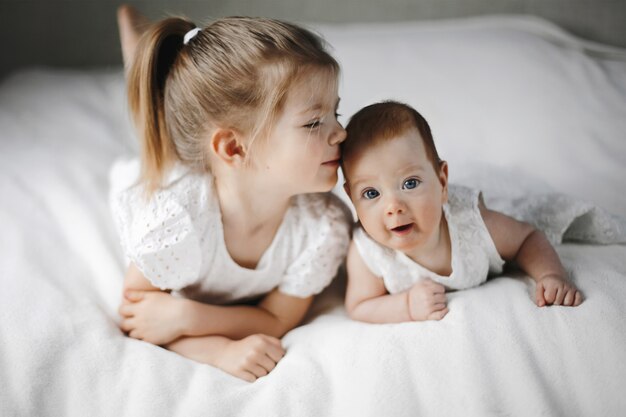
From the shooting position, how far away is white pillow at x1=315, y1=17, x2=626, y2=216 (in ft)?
4.05

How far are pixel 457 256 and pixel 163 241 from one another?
44cm

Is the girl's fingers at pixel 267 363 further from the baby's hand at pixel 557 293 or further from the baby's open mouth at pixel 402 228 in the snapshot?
the baby's hand at pixel 557 293

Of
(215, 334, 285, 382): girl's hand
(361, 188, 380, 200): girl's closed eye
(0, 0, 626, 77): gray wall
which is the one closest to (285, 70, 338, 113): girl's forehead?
(361, 188, 380, 200): girl's closed eye

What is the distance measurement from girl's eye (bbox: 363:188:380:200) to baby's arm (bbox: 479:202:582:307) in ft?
0.65

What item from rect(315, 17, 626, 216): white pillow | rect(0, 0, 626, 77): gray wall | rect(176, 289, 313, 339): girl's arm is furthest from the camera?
rect(0, 0, 626, 77): gray wall

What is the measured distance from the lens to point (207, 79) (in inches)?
37.5

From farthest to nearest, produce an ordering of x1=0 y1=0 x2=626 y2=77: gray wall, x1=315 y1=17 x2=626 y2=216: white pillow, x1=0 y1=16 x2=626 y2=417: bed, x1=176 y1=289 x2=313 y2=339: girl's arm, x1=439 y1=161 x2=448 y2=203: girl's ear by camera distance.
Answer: x1=0 y1=0 x2=626 y2=77: gray wall, x1=315 y1=17 x2=626 y2=216: white pillow, x1=176 y1=289 x2=313 y2=339: girl's arm, x1=439 y1=161 x2=448 y2=203: girl's ear, x1=0 y1=16 x2=626 y2=417: bed

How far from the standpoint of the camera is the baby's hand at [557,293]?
34.5 inches

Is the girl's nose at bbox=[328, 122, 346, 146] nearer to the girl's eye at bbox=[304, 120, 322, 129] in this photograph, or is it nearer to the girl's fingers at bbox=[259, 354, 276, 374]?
the girl's eye at bbox=[304, 120, 322, 129]

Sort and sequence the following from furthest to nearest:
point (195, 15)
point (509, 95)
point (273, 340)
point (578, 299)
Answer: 1. point (195, 15)
2. point (509, 95)
3. point (273, 340)
4. point (578, 299)

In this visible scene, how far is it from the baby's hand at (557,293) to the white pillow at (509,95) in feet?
0.95

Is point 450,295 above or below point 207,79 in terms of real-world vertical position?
below

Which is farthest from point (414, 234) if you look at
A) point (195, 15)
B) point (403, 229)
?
point (195, 15)

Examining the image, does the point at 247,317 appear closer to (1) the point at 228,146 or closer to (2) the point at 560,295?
(1) the point at 228,146
